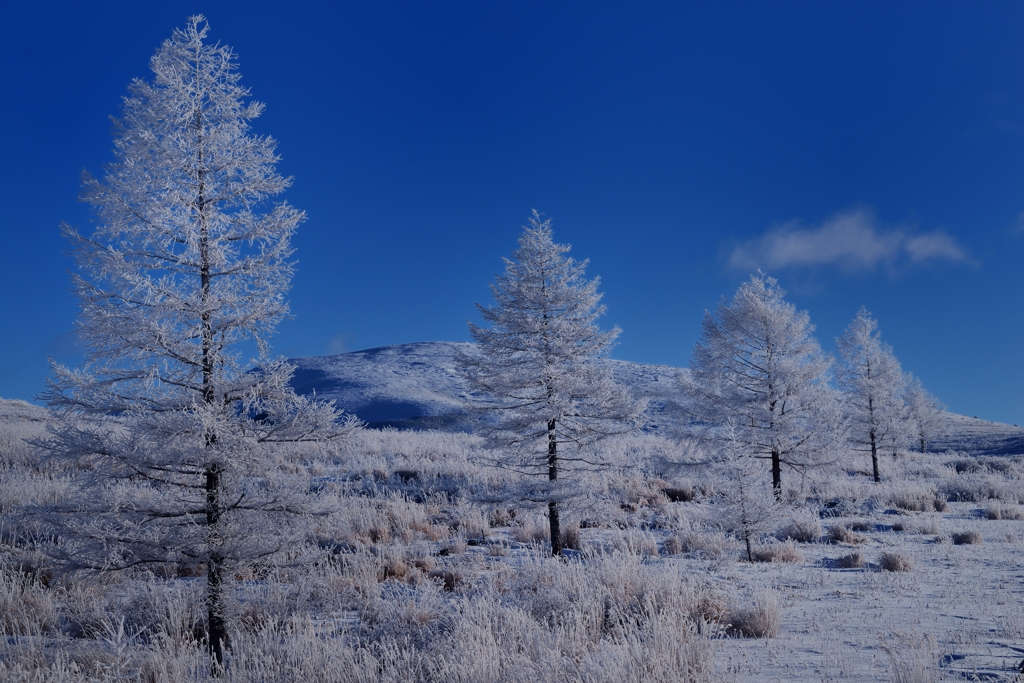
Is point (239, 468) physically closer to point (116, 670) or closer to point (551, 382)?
point (116, 670)

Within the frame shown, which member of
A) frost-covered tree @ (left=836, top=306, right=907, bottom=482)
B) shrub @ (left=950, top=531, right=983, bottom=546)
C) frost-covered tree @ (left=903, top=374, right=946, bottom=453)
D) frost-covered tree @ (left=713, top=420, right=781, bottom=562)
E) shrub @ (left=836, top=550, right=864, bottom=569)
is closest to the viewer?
shrub @ (left=836, top=550, right=864, bottom=569)

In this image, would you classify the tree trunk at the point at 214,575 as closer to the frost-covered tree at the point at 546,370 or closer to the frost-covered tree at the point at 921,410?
the frost-covered tree at the point at 546,370

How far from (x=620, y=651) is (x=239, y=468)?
3.65m

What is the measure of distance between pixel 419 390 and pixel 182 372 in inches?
2243

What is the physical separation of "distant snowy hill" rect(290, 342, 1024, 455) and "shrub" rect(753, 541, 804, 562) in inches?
955

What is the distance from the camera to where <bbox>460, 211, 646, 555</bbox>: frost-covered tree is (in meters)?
10.8

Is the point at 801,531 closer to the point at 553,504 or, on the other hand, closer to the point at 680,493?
the point at 680,493

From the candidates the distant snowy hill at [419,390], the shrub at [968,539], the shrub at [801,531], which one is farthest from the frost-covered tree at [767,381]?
the distant snowy hill at [419,390]

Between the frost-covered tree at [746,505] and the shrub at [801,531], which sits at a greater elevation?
the frost-covered tree at [746,505]

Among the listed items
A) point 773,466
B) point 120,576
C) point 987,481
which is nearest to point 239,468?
point 120,576

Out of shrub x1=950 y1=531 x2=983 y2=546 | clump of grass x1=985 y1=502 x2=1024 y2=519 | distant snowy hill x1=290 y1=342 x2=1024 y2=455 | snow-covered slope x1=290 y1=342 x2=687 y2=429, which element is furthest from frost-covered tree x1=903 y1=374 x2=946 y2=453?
shrub x1=950 y1=531 x2=983 y2=546

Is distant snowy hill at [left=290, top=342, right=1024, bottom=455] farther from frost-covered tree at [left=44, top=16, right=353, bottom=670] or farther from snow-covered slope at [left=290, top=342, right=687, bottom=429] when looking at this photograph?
frost-covered tree at [left=44, top=16, right=353, bottom=670]

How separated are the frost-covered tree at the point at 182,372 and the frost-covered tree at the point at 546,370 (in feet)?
19.2

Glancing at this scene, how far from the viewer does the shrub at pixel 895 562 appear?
834 centimetres
